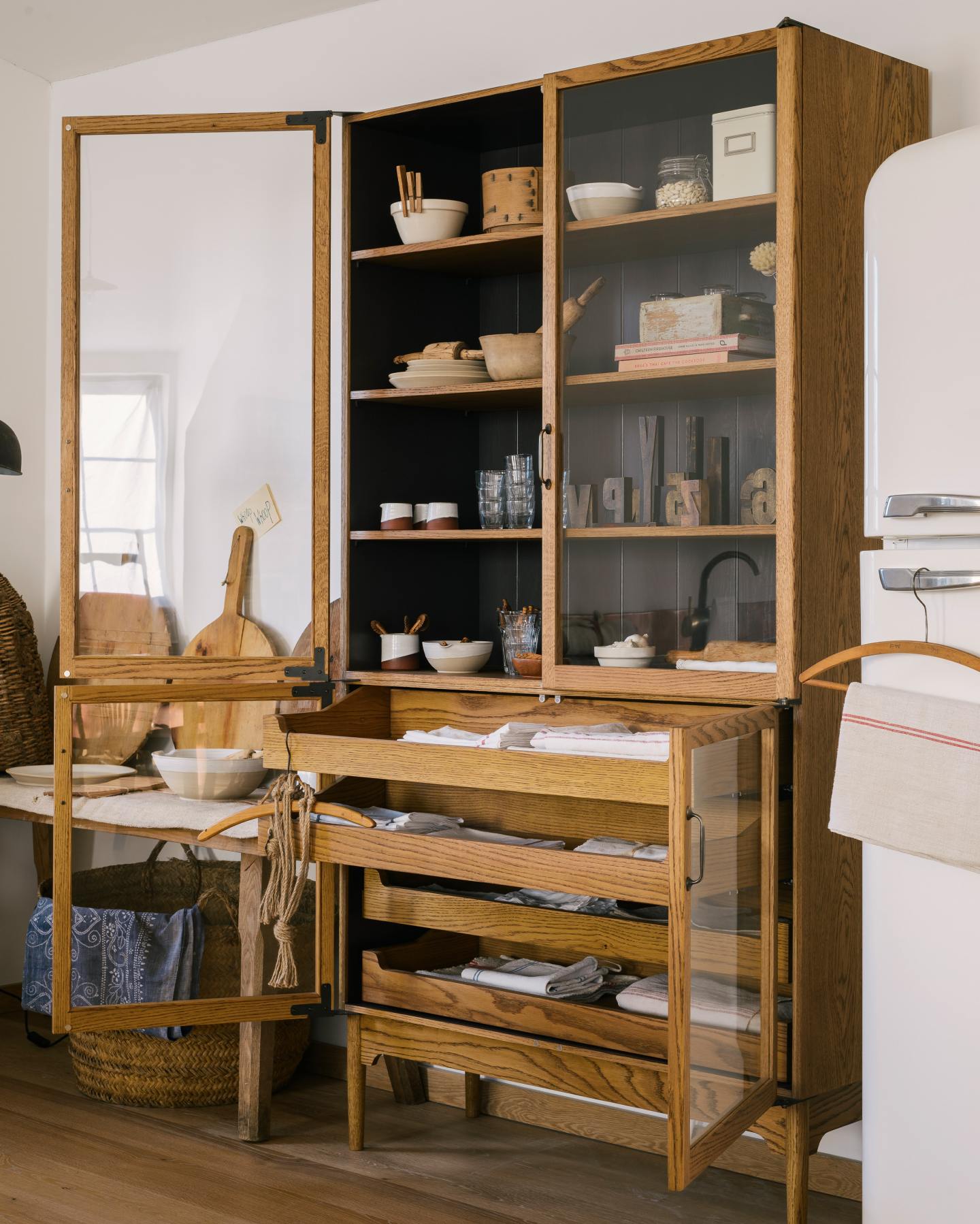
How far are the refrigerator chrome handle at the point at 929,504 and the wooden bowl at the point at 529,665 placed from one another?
2.96ft

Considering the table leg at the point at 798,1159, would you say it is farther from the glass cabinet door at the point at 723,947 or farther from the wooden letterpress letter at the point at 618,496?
the wooden letterpress letter at the point at 618,496

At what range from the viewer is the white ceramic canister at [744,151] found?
88.5 inches

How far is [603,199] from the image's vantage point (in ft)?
8.04

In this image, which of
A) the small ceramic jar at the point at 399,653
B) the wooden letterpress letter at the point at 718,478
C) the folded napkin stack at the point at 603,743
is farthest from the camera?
the small ceramic jar at the point at 399,653

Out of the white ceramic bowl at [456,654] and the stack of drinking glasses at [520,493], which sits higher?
the stack of drinking glasses at [520,493]

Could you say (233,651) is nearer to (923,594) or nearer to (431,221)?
(431,221)

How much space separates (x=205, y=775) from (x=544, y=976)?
0.87 metres

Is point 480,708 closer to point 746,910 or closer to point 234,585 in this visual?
point 234,585

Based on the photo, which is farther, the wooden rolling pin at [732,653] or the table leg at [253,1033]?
the table leg at [253,1033]

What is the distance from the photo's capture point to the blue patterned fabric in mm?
2736

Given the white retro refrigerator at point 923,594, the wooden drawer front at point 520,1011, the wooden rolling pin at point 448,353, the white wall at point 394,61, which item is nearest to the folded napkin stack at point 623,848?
the wooden drawer front at point 520,1011

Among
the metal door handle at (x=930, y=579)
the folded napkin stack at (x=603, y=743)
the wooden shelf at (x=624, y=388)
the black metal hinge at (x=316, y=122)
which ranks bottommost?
the folded napkin stack at (x=603, y=743)

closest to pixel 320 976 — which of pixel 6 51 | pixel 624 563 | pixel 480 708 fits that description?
pixel 480 708

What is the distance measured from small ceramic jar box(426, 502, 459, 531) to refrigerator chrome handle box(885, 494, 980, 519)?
3.75 feet
